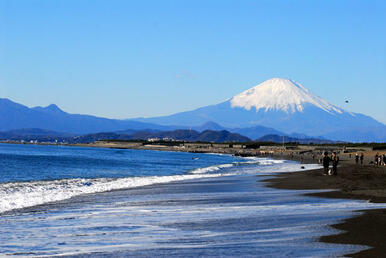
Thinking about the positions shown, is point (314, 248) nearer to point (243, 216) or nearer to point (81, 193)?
point (243, 216)

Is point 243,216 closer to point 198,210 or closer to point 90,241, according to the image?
point 198,210

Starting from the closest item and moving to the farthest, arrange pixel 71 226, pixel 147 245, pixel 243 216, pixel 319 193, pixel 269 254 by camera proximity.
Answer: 1. pixel 269 254
2. pixel 147 245
3. pixel 71 226
4. pixel 243 216
5. pixel 319 193

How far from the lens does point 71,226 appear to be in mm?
16922

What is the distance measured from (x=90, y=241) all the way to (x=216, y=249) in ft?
11.0

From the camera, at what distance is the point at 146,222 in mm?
17609


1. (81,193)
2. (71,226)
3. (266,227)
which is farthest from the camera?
(81,193)

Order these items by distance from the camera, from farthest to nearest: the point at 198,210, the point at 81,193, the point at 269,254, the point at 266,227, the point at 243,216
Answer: the point at 81,193 < the point at 198,210 < the point at 243,216 < the point at 266,227 < the point at 269,254

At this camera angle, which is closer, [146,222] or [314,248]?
[314,248]

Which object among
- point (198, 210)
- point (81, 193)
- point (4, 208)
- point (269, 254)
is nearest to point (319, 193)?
point (198, 210)

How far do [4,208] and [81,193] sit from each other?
853 cm

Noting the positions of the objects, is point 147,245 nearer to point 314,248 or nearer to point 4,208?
point 314,248

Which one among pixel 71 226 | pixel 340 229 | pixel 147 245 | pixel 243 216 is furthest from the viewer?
pixel 243 216

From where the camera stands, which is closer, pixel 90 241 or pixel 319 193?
pixel 90 241

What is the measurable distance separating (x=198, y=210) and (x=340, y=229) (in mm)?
7006
